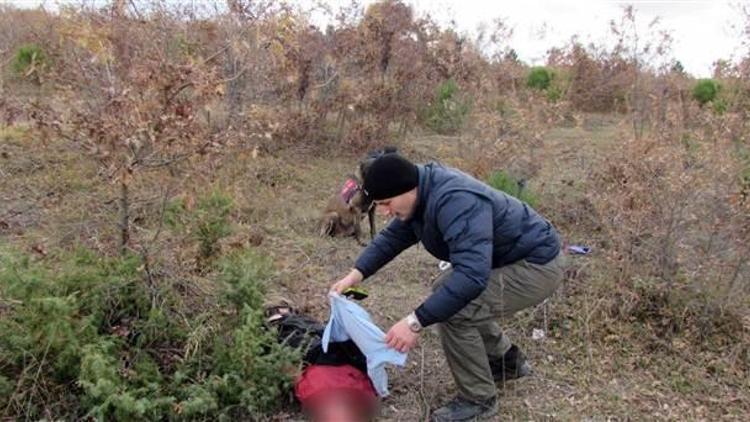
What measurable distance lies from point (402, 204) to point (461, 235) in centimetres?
32

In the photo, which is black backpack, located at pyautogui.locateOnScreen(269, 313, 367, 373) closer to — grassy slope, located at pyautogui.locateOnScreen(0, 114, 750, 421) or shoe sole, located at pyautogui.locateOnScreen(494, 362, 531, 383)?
grassy slope, located at pyautogui.locateOnScreen(0, 114, 750, 421)

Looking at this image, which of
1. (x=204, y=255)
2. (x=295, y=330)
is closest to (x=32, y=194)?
(x=204, y=255)

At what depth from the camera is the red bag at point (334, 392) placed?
3.00 meters

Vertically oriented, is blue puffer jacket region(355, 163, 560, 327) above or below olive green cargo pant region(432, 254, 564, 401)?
above

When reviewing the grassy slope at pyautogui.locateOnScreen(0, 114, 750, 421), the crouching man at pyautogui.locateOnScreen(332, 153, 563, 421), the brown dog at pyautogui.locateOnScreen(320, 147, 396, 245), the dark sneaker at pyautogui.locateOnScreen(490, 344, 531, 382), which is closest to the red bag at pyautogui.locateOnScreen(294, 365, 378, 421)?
the grassy slope at pyautogui.locateOnScreen(0, 114, 750, 421)

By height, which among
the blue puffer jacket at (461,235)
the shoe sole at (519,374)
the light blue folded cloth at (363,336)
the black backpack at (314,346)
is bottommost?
the shoe sole at (519,374)

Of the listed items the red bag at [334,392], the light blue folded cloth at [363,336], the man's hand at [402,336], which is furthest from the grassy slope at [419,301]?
the man's hand at [402,336]

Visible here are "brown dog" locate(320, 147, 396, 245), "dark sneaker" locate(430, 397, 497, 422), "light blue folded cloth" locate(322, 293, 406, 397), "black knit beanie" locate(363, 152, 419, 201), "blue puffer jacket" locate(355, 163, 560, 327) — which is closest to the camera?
"blue puffer jacket" locate(355, 163, 560, 327)

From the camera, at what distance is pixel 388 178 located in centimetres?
280

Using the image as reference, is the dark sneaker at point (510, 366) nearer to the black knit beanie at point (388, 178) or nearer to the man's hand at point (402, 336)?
the man's hand at point (402, 336)

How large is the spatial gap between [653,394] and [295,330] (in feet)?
6.34

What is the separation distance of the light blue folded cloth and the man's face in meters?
0.49

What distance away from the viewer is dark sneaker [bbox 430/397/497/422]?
10.2 ft

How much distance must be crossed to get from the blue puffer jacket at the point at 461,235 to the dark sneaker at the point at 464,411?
64cm
